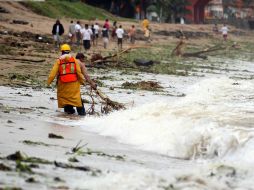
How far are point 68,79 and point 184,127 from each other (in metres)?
2.83

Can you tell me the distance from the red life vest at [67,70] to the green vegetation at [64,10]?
3087cm

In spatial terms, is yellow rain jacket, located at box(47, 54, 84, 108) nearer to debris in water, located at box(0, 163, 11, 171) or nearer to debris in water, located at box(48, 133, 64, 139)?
debris in water, located at box(48, 133, 64, 139)

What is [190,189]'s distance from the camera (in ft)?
22.4

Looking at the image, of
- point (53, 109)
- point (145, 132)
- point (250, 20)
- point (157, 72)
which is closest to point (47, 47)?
point (157, 72)

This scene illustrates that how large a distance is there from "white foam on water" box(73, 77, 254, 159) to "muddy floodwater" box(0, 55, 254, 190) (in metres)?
Answer: 0.01

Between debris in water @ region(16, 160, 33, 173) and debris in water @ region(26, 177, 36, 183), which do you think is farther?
debris in water @ region(16, 160, 33, 173)

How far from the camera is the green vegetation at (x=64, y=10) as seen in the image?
43.4 meters

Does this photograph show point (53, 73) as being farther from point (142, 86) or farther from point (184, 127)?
point (142, 86)

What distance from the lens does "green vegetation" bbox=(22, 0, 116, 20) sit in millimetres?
43441

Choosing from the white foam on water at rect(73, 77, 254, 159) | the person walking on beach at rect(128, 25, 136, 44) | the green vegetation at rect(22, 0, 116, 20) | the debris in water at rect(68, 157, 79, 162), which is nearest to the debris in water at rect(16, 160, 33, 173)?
the debris in water at rect(68, 157, 79, 162)

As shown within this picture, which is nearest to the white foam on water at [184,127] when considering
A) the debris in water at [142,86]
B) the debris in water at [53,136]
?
the debris in water at [53,136]

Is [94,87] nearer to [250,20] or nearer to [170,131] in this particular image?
[170,131]

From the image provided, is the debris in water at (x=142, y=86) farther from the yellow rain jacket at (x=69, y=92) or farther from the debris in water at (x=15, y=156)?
the debris in water at (x=15, y=156)

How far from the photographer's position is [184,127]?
10.9m
